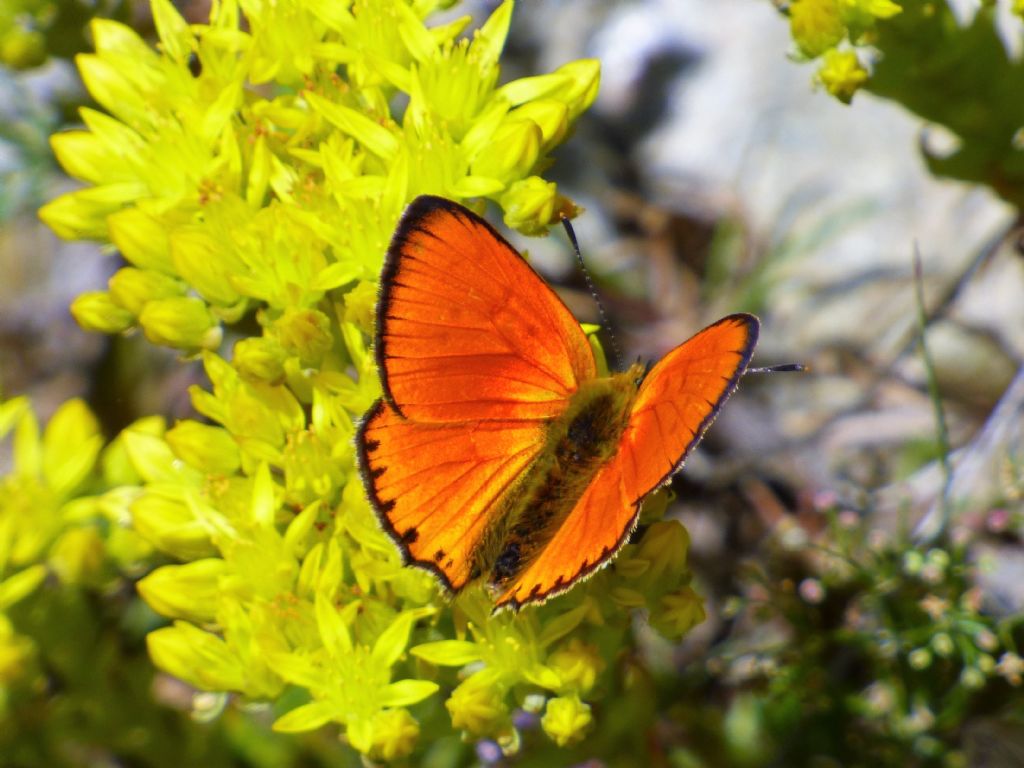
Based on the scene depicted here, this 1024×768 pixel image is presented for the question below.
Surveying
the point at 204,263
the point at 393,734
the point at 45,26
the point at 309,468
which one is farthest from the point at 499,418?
the point at 45,26

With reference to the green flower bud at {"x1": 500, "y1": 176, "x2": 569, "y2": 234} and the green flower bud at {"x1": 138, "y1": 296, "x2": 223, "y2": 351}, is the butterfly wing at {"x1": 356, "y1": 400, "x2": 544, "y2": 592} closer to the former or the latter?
the green flower bud at {"x1": 500, "y1": 176, "x2": 569, "y2": 234}

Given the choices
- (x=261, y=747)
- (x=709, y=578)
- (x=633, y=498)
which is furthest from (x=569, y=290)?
(x=633, y=498)

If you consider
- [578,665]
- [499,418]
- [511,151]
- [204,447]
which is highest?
[511,151]

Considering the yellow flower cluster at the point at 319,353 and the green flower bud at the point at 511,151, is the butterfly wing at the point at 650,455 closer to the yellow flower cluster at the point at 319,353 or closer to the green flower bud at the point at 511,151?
the yellow flower cluster at the point at 319,353

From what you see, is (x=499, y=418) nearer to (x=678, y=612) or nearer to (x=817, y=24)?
(x=678, y=612)

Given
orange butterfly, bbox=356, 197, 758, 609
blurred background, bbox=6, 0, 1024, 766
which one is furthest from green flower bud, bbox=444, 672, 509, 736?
blurred background, bbox=6, 0, 1024, 766

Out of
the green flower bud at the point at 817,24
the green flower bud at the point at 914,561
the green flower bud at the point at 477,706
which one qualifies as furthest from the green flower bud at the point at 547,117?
the green flower bud at the point at 914,561
